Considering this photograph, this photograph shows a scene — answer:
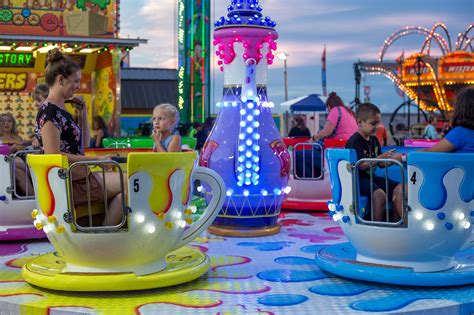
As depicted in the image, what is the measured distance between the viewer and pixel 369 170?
3.74m

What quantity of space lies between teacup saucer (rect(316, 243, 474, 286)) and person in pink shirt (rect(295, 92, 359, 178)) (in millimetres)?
2603

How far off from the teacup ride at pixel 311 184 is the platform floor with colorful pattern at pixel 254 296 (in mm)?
2047

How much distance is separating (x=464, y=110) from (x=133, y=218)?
171cm

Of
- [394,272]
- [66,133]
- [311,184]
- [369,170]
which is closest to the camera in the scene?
[394,272]

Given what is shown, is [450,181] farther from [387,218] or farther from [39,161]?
[39,161]

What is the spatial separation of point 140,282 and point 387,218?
120 centimetres

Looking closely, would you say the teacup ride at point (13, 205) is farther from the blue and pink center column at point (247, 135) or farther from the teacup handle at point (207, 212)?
the teacup handle at point (207, 212)

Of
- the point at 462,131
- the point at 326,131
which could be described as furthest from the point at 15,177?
the point at 326,131

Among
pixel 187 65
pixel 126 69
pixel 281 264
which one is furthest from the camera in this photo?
pixel 126 69

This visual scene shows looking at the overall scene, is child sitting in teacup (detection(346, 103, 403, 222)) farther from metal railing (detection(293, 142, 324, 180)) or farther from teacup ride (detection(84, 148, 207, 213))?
metal railing (detection(293, 142, 324, 180))

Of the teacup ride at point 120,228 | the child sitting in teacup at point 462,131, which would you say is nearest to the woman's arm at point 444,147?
the child sitting in teacup at point 462,131

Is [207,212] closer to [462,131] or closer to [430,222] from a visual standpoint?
[430,222]

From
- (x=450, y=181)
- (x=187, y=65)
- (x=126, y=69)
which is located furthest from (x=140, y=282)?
(x=126, y=69)

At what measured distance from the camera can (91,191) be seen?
322 centimetres
